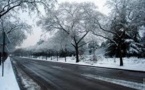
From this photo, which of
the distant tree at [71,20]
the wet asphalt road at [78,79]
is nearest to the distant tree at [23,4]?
the wet asphalt road at [78,79]

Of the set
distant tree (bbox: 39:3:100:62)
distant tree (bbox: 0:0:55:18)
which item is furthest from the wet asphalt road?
distant tree (bbox: 39:3:100:62)

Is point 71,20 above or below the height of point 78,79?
above

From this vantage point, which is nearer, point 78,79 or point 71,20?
point 78,79

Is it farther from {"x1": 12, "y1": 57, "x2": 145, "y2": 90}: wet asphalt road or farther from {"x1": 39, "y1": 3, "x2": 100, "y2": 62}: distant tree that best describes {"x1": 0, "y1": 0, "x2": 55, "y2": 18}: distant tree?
{"x1": 39, "y1": 3, "x2": 100, "y2": 62}: distant tree

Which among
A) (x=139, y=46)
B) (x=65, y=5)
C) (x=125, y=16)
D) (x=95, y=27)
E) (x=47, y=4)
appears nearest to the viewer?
(x=47, y=4)

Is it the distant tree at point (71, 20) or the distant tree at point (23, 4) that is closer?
the distant tree at point (23, 4)

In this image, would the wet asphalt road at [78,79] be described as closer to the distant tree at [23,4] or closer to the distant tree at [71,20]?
the distant tree at [23,4]

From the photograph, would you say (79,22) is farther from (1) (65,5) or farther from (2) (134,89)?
(2) (134,89)

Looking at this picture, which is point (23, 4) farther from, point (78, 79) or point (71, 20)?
point (71, 20)

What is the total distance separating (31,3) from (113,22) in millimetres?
12793

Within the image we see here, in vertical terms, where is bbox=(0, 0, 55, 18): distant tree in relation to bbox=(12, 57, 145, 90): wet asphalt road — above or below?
above

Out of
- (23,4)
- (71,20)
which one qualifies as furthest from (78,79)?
(71,20)

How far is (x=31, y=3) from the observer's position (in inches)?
803

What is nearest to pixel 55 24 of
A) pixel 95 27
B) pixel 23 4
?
pixel 95 27
